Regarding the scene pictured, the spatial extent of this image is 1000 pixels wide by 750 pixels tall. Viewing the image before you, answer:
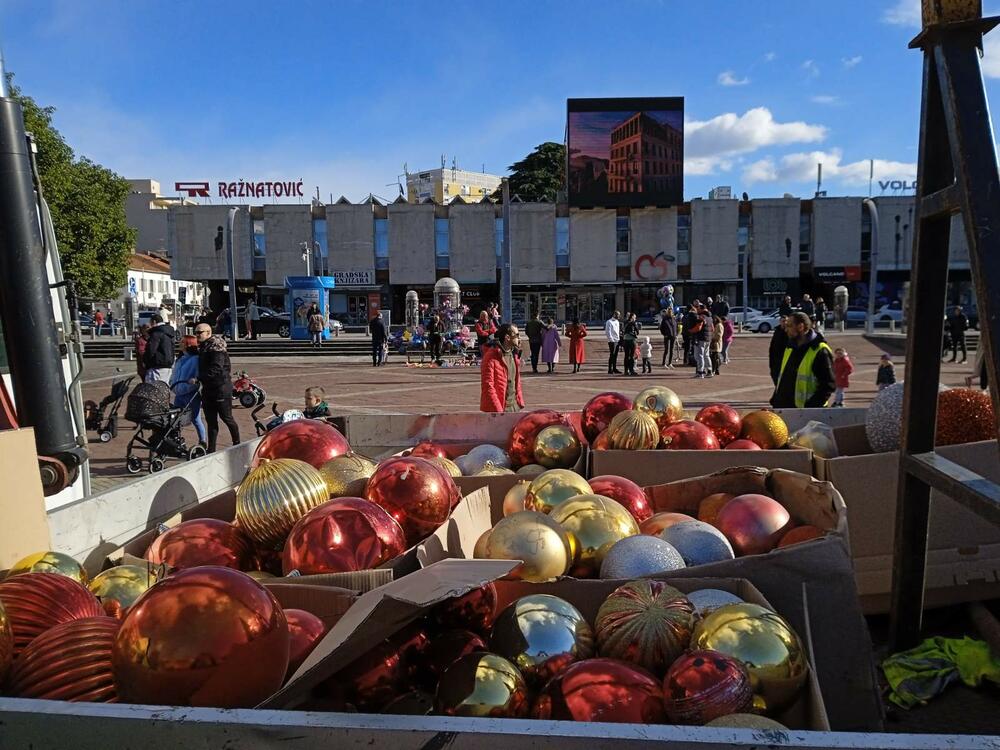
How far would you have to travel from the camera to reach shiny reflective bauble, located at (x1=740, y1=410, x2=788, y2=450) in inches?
175

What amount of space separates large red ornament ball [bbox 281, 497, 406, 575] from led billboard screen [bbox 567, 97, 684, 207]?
45.9 meters

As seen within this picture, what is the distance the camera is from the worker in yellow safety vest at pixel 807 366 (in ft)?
21.1

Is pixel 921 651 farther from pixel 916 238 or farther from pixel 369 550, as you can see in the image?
pixel 369 550

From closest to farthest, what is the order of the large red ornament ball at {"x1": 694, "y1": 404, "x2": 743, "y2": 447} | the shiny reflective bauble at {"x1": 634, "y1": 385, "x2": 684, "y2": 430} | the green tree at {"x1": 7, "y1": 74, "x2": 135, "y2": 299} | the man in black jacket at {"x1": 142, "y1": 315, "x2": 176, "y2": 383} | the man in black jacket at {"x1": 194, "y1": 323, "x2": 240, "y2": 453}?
the large red ornament ball at {"x1": 694, "y1": 404, "x2": 743, "y2": 447} → the shiny reflective bauble at {"x1": 634, "y1": 385, "x2": 684, "y2": 430} → the man in black jacket at {"x1": 194, "y1": 323, "x2": 240, "y2": 453} → the man in black jacket at {"x1": 142, "y1": 315, "x2": 176, "y2": 383} → the green tree at {"x1": 7, "y1": 74, "x2": 135, "y2": 299}

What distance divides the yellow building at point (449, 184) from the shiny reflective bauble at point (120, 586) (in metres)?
104

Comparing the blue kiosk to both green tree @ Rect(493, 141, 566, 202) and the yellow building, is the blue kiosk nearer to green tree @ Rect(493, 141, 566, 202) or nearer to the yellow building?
green tree @ Rect(493, 141, 566, 202)

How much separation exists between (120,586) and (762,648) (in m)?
1.98

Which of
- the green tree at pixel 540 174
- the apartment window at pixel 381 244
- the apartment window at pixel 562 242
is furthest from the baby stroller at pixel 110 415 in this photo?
the green tree at pixel 540 174

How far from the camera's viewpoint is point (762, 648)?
1943mm

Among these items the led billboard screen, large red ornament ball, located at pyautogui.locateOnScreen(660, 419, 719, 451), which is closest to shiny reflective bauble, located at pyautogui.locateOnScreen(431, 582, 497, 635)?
large red ornament ball, located at pyautogui.locateOnScreen(660, 419, 719, 451)

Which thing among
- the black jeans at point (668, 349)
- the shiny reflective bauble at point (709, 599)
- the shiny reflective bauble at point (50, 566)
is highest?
the shiny reflective bauble at point (50, 566)

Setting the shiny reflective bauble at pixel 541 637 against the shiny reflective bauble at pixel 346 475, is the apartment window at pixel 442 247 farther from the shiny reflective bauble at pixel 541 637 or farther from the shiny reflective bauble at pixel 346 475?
the shiny reflective bauble at pixel 541 637

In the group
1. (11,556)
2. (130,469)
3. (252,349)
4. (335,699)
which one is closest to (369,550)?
(335,699)

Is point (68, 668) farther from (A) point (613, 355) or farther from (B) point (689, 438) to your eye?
(A) point (613, 355)
